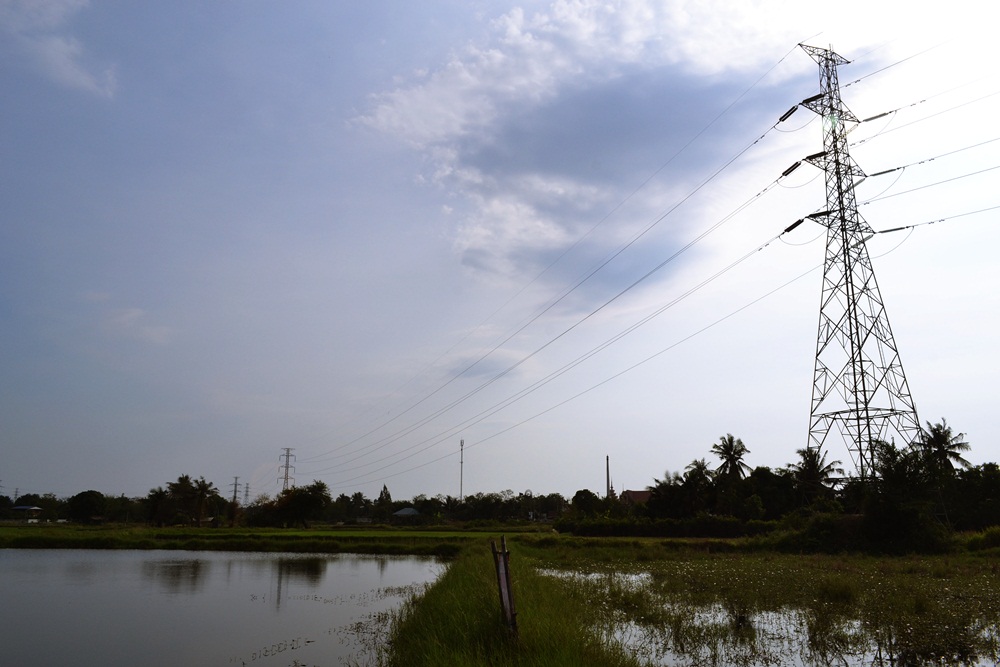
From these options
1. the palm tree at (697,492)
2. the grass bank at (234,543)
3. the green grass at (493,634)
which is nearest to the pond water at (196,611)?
the green grass at (493,634)

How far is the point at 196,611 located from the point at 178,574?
1191 centimetres

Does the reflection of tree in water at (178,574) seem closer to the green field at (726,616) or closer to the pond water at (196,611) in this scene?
the pond water at (196,611)

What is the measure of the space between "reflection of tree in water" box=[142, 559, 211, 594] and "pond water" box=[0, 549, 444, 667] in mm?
47

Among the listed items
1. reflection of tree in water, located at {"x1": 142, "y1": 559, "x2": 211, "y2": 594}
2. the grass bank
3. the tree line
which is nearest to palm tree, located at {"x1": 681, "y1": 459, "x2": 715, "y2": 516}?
the tree line

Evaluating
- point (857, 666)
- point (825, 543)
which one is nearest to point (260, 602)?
point (857, 666)

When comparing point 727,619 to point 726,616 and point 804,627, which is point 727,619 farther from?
point 804,627

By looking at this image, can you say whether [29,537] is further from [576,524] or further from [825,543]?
[825,543]

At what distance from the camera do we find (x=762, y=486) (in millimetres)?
58125

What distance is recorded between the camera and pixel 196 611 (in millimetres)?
19578

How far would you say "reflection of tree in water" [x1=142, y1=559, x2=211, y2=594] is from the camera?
82.8 ft

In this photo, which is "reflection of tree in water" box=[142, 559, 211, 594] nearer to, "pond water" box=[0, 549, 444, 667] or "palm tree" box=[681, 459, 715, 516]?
"pond water" box=[0, 549, 444, 667]

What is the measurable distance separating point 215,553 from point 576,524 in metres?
27.6

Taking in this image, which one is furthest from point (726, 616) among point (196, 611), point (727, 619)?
point (196, 611)

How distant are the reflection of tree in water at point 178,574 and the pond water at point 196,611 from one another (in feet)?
0.15
